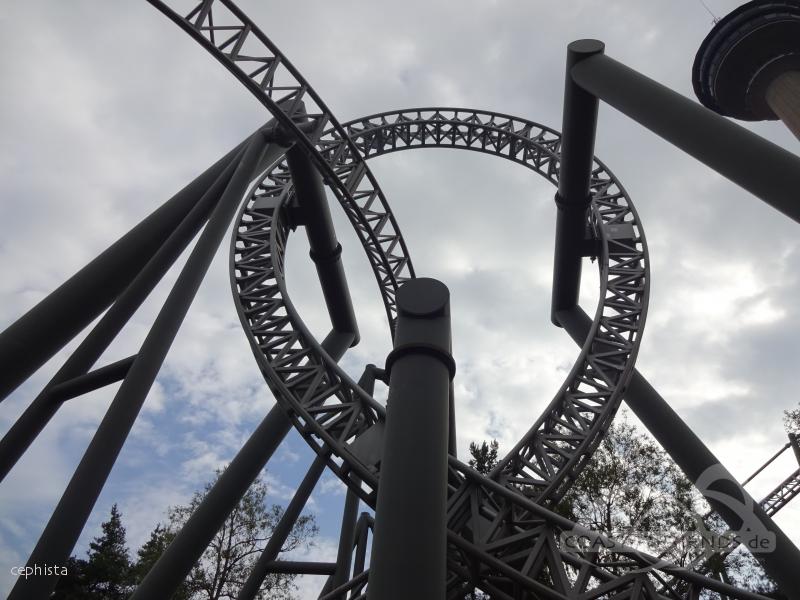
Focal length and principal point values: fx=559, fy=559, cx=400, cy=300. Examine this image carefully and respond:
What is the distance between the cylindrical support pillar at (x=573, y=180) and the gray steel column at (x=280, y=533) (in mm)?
6420

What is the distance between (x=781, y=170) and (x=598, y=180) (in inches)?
312

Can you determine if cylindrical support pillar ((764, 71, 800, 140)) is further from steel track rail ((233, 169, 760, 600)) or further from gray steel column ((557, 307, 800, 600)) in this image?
steel track rail ((233, 169, 760, 600))

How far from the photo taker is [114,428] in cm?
607

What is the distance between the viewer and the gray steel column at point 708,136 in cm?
518

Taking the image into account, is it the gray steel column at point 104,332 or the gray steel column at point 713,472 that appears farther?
the gray steel column at point 713,472

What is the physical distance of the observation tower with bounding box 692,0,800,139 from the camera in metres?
9.20

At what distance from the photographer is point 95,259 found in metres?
7.52

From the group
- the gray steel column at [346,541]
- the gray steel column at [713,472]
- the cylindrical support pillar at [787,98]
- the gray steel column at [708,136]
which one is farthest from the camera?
the gray steel column at [346,541]

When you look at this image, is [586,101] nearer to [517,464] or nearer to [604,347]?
[604,347]

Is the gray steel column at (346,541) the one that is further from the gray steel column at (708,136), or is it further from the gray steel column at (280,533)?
the gray steel column at (708,136)

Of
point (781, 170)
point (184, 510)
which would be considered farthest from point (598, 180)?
point (184, 510)

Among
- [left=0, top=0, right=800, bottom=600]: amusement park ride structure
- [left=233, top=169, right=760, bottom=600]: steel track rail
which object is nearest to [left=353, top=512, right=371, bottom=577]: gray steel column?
[left=0, top=0, right=800, bottom=600]: amusement park ride structure

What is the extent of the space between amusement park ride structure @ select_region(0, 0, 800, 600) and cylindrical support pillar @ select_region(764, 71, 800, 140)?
2.91 m

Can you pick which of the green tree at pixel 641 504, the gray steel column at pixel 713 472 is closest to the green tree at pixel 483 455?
the green tree at pixel 641 504
